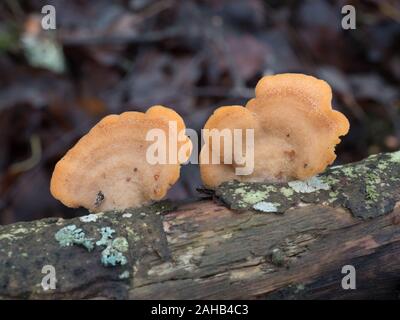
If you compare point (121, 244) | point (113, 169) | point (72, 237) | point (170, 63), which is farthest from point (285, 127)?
point (170, 63)

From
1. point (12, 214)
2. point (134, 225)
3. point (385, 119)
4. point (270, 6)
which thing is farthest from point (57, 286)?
point (270, 6)

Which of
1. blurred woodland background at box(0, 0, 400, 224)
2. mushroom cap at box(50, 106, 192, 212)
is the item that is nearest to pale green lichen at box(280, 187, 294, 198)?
mushroom cap at box(50, 106, 192, 212)

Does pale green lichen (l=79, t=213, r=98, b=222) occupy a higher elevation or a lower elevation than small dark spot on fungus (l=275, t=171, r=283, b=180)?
lower

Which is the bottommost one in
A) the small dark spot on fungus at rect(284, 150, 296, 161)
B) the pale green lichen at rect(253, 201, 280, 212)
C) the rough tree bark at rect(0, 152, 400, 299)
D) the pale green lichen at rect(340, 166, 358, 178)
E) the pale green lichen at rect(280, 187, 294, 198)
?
the rough tree bark at rect(0, 152, 400, 299)

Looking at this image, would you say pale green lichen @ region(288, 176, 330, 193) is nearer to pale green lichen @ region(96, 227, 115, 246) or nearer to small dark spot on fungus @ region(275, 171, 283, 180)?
small dark spot on fungus @ region(275, 171, 283, 180)

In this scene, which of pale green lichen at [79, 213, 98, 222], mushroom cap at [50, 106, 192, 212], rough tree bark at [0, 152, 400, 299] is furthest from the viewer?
mushroom cap at [50, 106, 192, 212]

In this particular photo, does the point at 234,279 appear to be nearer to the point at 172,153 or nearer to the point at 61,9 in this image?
the point at 172,153

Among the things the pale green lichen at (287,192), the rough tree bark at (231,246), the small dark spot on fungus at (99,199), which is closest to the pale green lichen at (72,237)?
the rough tree bark at (231,246)

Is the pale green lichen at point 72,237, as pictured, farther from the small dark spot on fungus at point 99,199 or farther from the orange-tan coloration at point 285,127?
the orange-tan coloration at point 285,127

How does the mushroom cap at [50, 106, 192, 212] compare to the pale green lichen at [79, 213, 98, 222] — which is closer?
the pale green lichen at [79, 213, 98, 222]
